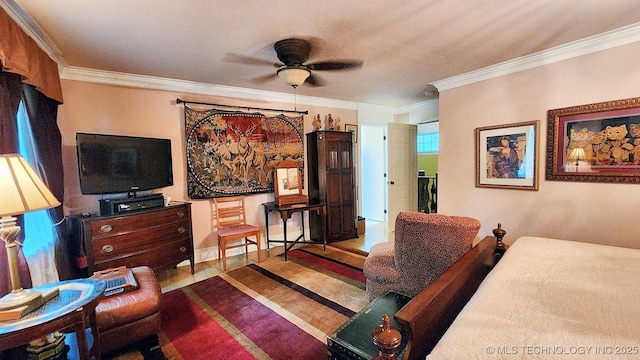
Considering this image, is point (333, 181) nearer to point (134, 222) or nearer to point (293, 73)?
point (293, 73)

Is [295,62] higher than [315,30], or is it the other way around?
[315,30]

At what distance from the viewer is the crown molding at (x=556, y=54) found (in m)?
2.33

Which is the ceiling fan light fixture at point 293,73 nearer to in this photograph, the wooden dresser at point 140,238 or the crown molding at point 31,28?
the crown molding at point 31,28

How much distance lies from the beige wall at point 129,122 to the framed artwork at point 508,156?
122 inches

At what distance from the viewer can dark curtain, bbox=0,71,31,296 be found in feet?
5.50

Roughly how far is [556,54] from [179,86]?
4.19 metres

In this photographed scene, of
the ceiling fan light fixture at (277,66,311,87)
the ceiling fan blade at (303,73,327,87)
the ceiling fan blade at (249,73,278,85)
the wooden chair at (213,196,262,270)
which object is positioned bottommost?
the wooden chair at (213,196,262,270)

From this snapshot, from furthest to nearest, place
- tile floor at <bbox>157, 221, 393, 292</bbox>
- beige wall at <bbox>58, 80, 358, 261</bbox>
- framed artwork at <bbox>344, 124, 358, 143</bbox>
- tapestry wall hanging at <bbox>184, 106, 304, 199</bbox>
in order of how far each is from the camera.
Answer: framed artwork at <bbox>344, 124, 358, 143</bbox> → tapestry wall hanging at <bbox>184, 106, 304, 199</bbox> → tile floor at <bbox>157, 221, 393, 292</bbox> → beige wall at <bbox>58, 80, 358, 261</bbox>

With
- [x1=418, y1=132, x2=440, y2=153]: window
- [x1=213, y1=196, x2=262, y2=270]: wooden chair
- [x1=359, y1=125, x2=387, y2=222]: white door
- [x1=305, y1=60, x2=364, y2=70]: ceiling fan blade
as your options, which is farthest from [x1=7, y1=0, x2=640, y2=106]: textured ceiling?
Answer: [x1=418, y1=132, x2=440, y2=153]: window

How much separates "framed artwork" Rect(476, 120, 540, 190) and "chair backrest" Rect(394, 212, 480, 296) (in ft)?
5.71

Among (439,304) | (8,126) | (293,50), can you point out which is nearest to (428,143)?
(293,50)

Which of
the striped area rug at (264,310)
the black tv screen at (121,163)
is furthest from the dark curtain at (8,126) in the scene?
the striped area rug at (264,310)

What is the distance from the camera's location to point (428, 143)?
7.73m

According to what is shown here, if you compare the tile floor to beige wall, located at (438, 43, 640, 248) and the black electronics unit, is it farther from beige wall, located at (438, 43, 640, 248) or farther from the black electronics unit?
beige wall, located at (438, 43, 640, 248)
